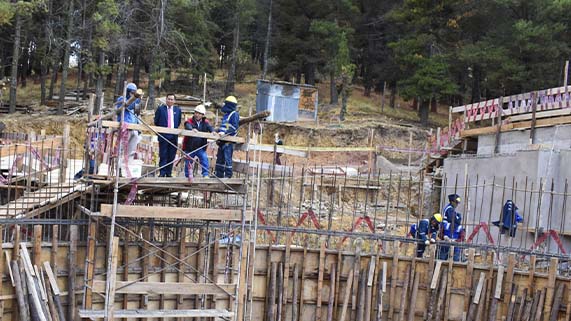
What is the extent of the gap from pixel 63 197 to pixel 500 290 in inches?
322

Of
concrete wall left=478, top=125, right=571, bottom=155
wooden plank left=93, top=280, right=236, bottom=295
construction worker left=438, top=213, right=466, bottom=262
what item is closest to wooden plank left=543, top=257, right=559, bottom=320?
construction worker left=438, top=213, right=466, bottom=262

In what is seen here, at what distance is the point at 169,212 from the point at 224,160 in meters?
2.17

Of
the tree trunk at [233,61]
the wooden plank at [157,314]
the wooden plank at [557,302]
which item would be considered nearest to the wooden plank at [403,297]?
the wooden plank at [557,302]

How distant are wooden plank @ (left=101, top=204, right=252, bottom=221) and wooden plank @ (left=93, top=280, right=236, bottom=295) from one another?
109cm

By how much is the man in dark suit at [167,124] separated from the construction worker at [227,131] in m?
0.78

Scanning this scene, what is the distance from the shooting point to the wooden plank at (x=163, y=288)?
1163cm

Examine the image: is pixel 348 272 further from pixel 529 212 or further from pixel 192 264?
pixel 529 212

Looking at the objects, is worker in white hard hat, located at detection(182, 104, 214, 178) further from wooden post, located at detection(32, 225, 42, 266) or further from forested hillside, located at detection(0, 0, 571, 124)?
forested hillside, located at detection(0, 0, 571, 124)

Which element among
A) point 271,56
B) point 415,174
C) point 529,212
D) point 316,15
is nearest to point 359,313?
point 529,212

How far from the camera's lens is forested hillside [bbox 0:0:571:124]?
3431 centimetres

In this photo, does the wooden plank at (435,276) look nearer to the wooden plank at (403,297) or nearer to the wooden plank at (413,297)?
the wooden plank at (413,297)

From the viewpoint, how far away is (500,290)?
14.2 meters

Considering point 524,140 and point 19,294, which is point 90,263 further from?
point 524,140

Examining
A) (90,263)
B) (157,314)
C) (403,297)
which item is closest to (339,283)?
(403,297)
